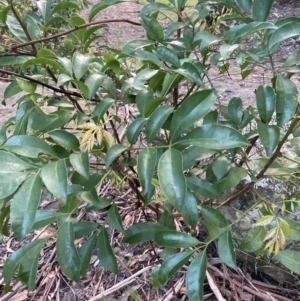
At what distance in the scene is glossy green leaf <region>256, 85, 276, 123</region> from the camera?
681 millimetres

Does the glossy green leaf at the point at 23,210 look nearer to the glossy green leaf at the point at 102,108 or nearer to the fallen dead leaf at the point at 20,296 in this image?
the glossy green leaf at the point at 102,108

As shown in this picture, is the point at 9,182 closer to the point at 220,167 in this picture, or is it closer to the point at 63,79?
the point at 63,79

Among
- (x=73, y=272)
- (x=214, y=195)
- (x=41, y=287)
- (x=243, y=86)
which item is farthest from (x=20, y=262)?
(x=243, y=86)

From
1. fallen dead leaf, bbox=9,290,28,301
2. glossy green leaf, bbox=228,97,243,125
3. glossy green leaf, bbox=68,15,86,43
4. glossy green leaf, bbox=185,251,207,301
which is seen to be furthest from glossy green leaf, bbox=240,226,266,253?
fallen dead leaf, bbox=9,290,28,301

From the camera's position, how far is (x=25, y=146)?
0.60 meters

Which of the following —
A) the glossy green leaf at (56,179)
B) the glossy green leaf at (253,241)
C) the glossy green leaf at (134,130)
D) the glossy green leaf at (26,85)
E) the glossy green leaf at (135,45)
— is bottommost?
the glossy green leaf at (253,241)

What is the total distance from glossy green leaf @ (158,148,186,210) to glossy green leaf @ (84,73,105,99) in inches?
8.8

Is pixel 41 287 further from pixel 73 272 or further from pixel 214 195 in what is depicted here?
pixel 214 195

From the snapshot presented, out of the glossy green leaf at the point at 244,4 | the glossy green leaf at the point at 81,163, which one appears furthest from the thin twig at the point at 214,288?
the glossy green leaf at the point at 244,4

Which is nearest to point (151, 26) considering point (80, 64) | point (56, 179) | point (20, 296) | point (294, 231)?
point (80, 64)

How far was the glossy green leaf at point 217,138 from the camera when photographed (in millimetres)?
566

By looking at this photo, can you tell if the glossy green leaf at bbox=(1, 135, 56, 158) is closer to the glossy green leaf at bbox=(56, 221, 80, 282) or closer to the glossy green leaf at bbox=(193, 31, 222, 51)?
the glossy green leaf at bbox=(56, 221, 80, 282)

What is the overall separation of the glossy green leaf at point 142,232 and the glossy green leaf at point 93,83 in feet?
0.97

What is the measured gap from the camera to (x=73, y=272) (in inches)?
26.7
